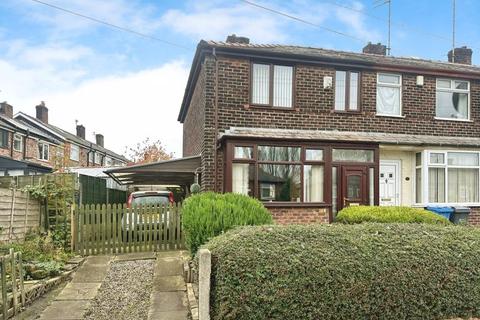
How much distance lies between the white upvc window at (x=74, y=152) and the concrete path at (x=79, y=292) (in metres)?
30.7

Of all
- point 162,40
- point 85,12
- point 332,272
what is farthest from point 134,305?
point 162,40

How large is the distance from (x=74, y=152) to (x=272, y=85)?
3032 cm

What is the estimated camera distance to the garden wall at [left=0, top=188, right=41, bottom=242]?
880 cm

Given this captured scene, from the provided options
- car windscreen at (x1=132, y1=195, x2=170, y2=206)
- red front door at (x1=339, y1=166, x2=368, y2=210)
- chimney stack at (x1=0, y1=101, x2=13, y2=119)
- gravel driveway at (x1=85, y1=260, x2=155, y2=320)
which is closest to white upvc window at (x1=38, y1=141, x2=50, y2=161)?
chimney stack at (x1=0, y1=101, x2=13, y2=119)

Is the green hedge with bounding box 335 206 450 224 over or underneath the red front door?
underneath

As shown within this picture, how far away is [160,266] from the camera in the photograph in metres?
8.86

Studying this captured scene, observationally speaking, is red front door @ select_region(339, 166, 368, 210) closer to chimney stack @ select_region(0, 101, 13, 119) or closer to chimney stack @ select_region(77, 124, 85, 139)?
Result: chimney stack @ select_region(0, 101, 13, 119)

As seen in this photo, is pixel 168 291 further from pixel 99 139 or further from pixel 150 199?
pixel 99 139

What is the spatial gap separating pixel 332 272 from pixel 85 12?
12536 millimetres

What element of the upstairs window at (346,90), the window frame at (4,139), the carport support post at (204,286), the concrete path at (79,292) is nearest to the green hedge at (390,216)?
the upstairs window at (346,90)

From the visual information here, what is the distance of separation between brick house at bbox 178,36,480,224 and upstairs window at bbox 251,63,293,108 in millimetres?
31

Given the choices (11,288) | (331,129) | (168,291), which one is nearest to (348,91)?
(331,129)

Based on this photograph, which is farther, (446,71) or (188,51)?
(188,51)

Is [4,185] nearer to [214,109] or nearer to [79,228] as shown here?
[79,228]
